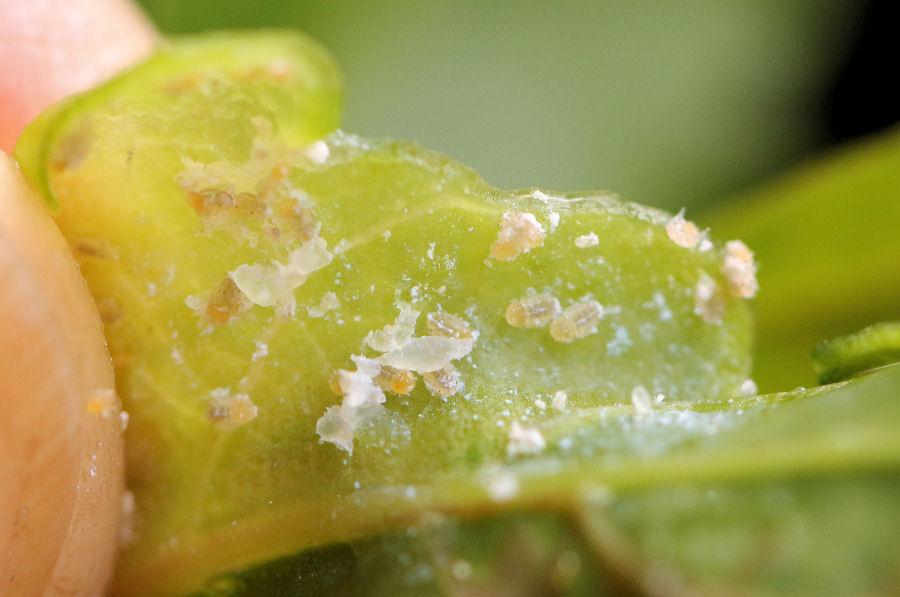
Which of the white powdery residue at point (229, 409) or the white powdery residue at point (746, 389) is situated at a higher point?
the white powdery residue at point (746, 389)


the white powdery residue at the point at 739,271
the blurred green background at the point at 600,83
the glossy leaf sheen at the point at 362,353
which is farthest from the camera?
the blurred green background at the point at 600,83

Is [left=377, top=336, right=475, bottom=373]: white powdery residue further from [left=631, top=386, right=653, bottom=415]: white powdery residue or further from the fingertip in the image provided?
the fingertip

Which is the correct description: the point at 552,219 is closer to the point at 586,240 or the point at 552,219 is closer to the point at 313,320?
the point at 586,240

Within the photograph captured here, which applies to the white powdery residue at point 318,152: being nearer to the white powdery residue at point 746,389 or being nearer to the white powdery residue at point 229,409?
the white powdery residue at point 229,409

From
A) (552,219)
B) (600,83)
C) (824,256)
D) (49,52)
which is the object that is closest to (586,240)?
(552,219)

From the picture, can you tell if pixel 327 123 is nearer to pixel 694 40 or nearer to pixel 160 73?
pixel 160 73

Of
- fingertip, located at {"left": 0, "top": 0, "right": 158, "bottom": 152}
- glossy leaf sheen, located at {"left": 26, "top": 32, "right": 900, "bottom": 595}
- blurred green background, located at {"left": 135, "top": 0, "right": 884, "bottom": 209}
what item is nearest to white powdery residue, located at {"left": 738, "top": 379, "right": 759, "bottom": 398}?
glossy leaf sheen, located at {"left": 26, "top": 32, "right": 900, "bottom": 595}

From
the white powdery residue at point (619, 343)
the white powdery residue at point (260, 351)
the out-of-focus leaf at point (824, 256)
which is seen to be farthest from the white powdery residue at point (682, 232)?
the out-of-focus leaf at point (824, 256)
